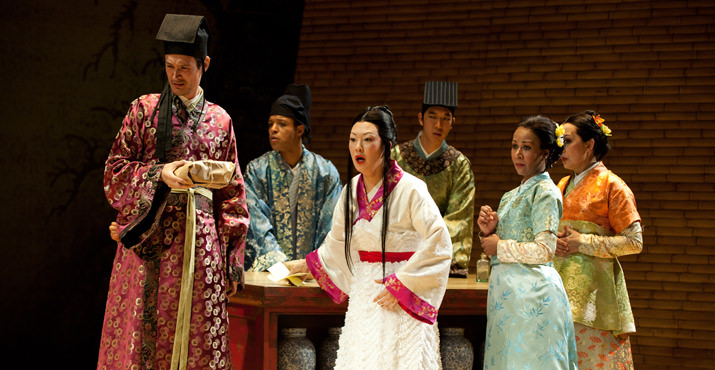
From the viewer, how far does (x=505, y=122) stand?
5.09 metres

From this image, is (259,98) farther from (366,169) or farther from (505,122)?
(366,169)

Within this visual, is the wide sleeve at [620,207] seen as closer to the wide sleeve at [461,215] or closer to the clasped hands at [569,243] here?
the clasped hands at [569,243]

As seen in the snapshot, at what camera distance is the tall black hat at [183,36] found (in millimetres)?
2592

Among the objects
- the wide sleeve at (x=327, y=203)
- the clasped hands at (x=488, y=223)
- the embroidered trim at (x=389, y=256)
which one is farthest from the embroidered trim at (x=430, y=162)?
the embroidered trim at (x=389, y=256)

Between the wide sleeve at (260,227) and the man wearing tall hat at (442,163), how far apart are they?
92 cm

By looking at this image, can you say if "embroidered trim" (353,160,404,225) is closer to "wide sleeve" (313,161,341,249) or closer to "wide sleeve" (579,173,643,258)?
"wide sleeve" (579,173,643,258)

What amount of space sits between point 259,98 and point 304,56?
64 centimetres

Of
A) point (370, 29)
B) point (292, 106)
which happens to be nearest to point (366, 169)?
point (292, 106)

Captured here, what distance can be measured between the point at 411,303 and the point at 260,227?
1.63 meters

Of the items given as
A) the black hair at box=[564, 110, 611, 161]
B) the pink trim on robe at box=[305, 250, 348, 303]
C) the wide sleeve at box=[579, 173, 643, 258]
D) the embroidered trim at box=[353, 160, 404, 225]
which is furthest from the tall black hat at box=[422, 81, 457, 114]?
the pink trim on robe at box=[305, 250, 348, 303]

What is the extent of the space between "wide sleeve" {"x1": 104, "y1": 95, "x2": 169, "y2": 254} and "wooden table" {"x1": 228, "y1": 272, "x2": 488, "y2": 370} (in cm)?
65

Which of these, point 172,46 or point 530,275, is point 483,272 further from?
point 172,46

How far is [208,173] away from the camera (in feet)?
7.98

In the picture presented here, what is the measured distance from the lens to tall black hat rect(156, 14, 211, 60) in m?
2.59
